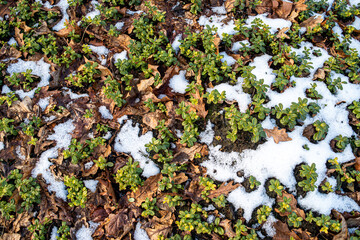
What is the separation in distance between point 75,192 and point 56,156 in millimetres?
626

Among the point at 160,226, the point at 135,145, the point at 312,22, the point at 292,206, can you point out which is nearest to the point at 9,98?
the point at 135,145

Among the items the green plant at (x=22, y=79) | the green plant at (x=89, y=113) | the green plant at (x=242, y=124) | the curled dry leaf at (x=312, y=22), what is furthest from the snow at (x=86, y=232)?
the curled dry leaf at (x=312, y=22)

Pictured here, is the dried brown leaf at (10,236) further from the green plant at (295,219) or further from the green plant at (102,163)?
the green plant at (295,219)

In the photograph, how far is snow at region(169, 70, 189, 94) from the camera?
359 centimetres

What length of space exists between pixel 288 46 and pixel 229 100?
4.31 ft

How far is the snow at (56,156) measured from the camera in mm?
3229

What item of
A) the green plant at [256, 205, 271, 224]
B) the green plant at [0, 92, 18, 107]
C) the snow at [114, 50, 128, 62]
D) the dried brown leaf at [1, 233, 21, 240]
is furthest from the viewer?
the snow at [114, 50, 128, 62]

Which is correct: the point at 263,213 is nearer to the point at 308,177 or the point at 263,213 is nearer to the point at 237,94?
the point at 308,177

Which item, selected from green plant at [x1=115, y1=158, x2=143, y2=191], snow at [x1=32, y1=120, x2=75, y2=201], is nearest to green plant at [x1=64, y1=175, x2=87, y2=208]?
snow at [x1=32, y1=120, x2=75, y2=201]

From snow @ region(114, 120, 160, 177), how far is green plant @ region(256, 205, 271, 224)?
1.33m

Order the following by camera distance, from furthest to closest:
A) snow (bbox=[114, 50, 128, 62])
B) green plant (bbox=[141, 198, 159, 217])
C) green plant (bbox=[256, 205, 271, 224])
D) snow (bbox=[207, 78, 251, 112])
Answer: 1. snow (bbox=[114, 50, 128, 62])
2. snow (bbox=[207, 78, 251, 112])
3. green plant (bbox=[141, 198, 159, 217])
4. green plant (bbox=[256, 205, 271, 224])

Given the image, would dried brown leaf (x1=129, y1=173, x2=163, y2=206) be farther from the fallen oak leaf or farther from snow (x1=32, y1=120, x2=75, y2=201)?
the fallen oak leaf

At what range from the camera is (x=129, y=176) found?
2992mm

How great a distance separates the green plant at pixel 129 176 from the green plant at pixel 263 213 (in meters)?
1.47
